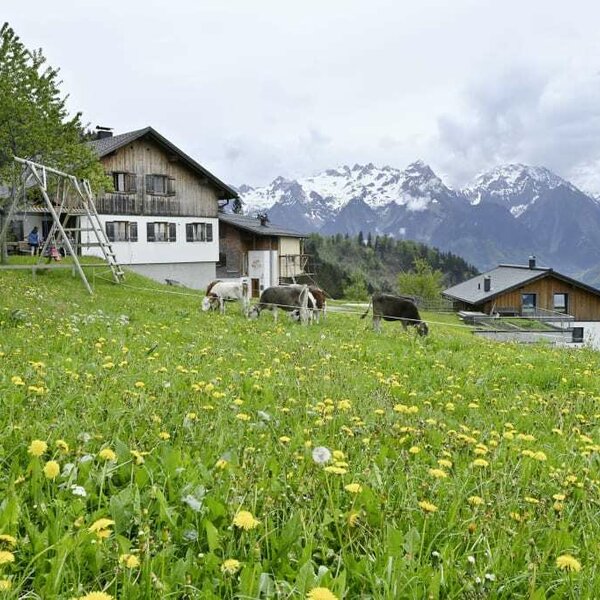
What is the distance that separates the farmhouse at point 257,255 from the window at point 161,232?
11.4 metres

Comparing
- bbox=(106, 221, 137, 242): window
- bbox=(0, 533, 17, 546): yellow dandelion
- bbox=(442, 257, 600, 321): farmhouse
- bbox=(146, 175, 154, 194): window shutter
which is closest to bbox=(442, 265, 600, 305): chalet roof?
bbox=(442, 257, 600, 321): farmhouse

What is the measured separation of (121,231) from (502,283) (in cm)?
4378

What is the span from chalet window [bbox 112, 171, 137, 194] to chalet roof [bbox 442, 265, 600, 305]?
38.5 m

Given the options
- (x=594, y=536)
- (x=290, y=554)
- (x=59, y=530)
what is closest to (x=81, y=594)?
(x=59, y=530)

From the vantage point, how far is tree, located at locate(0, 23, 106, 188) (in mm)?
25438

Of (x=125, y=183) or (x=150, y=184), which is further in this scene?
(x=150, y=184)

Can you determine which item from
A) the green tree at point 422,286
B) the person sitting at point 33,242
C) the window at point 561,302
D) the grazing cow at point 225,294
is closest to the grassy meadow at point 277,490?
the grazing cow at point 225,294

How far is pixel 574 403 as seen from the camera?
6.91 meters

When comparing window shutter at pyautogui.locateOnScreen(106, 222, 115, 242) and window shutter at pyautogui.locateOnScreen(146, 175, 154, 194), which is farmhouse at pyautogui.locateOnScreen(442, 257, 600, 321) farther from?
window shutter at pyautogui.locateOnScreen(106, 222, 115, 242)

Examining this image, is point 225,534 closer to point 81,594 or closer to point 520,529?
point 81,594

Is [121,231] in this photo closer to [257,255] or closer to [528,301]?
[257,255]

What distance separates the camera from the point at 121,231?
46125 millimetres

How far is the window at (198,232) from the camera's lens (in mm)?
50531

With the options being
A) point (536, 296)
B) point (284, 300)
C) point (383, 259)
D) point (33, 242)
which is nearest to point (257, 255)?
point (33, 242)
